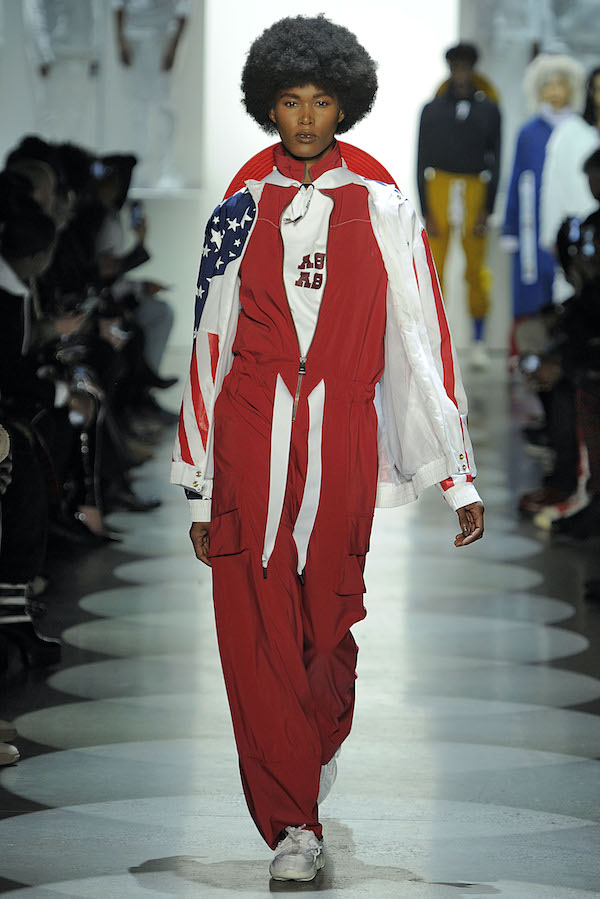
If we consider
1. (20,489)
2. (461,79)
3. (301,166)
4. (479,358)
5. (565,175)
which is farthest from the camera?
(479,358)

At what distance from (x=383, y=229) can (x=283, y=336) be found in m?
0.23

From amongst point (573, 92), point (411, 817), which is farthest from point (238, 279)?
point (573, 92)

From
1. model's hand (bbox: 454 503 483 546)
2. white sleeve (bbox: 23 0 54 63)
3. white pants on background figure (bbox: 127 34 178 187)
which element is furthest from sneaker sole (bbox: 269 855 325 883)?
white sleeve (bbox: 23 0 54 63)

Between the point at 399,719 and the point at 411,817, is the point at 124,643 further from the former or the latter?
the point at 411,817

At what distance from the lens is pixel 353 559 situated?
8.80 feet

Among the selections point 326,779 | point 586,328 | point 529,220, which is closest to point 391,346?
point 326,779

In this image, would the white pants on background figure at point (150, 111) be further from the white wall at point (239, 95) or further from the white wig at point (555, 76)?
the white wig at point (555, 76)

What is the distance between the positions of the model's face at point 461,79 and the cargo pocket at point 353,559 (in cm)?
900

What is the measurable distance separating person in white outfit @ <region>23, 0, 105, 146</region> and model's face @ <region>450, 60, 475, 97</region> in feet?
8.05

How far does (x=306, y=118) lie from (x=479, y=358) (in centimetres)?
930

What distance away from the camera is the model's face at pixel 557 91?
416 inches

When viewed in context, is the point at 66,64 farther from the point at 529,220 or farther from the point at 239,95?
the point at 529,220

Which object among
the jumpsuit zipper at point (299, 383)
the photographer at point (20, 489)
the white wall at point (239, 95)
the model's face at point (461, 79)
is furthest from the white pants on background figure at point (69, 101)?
the jumpsuit zipper at point (299, 383)

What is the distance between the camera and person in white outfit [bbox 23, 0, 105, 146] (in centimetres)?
1190
